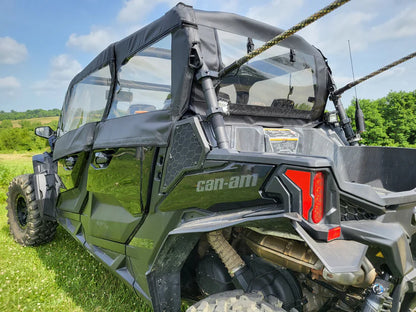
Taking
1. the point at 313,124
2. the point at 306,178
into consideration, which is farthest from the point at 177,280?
the point at 313,124

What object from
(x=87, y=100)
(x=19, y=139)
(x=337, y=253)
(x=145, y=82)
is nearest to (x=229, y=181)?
(x=337, y=253)

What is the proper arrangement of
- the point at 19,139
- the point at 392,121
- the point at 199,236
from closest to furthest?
the point at 199,236 < the point at 392,121 < the point at 19,139

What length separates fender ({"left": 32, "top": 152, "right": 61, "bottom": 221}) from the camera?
14.2 ft

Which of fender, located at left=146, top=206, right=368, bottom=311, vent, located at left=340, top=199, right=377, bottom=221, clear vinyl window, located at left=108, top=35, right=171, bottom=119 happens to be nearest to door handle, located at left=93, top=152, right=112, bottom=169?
clear vinyl window, located at left=108, top=35, right=171, bottom=119

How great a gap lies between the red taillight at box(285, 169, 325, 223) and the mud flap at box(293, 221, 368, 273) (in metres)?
0.10

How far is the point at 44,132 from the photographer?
184 inches

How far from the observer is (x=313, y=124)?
136 inches

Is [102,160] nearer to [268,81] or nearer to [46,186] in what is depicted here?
[268,81]

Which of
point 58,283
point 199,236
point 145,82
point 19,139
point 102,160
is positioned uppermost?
point 145,82

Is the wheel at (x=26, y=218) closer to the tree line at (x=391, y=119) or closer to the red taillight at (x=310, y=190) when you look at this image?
the red taillight at (x=310, y=190)

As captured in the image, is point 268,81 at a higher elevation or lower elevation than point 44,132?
higher

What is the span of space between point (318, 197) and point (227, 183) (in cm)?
48

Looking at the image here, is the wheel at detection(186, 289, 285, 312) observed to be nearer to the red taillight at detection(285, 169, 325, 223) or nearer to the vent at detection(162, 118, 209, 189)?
the red taillight at detection(285, 169, 325, 223)

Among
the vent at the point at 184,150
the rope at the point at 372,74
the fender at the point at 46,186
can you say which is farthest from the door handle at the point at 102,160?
the rope at the point at 372,74
